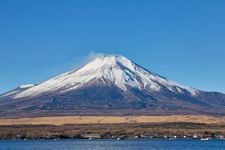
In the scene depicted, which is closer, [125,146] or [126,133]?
[125,146]

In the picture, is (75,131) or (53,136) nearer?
(53,136)

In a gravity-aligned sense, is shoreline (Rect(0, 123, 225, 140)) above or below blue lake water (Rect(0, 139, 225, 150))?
above

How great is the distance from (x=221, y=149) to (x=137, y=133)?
202 ft

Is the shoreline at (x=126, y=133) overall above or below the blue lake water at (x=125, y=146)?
above

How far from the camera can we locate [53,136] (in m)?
155

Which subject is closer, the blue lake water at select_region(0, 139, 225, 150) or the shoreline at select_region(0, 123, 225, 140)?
the blue lake water at select_region(0, 139, 225, 150)

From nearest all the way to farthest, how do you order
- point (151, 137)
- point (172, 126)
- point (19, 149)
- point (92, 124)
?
point (19, 149)
point (151, 137)
point (172, 126)
point (92, 124)

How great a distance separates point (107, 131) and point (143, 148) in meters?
60.7

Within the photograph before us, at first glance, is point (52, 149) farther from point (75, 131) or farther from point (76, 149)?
point (75, 131)

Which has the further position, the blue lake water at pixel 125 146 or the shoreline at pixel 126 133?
the shoreline at pixel 126 133

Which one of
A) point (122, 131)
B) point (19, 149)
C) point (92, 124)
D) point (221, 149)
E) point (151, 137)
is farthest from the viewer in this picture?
point (92, 124)

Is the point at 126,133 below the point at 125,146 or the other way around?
the other way around

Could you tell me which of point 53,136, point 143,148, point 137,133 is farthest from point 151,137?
point 143,148

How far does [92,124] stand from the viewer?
648ft
